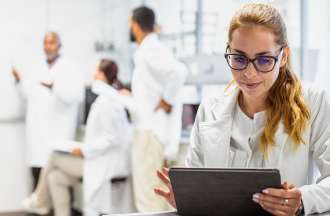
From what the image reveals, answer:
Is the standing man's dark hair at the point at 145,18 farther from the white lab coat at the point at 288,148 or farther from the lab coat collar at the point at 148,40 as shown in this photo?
the white lab coat at the point at 288,148

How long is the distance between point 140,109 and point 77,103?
1.05 metres

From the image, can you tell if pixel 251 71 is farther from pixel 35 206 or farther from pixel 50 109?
pixel 35 206

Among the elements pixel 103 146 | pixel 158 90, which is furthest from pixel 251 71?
pixel 103 146

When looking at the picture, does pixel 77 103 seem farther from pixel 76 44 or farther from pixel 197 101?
pixel 197 101

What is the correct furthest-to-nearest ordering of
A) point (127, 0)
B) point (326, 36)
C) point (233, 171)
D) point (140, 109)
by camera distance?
1. point (127, 0)
2. point (140, 109)
3. point (326, 36)
4. point (233, 171)

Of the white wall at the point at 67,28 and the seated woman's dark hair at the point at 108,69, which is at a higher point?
the white wall at the point at 67,28

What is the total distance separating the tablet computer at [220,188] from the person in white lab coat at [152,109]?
1893 mm

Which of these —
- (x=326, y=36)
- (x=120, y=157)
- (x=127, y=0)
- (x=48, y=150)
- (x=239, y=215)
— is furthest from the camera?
(x=127, y=0)

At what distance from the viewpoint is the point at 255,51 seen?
4.09ft

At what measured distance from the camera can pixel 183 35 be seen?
3762 millimetres

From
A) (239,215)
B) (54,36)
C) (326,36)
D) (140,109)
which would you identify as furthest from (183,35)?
(239,215)

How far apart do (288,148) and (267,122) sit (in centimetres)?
8

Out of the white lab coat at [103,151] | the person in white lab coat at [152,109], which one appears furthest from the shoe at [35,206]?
the person in white lab coat at [152,109]

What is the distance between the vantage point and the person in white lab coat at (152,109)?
3.14 m
